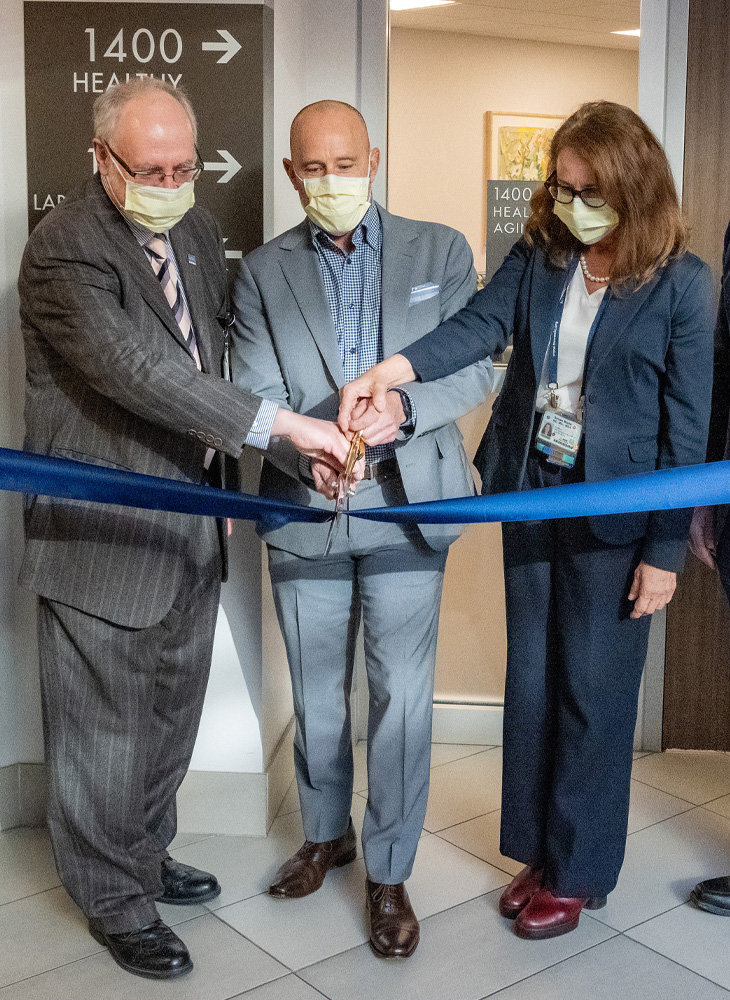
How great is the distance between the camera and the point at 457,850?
275 cm

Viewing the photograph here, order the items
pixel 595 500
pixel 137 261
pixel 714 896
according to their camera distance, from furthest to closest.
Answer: pixel 714 896 < pixel 137 261 < pixel 595 500

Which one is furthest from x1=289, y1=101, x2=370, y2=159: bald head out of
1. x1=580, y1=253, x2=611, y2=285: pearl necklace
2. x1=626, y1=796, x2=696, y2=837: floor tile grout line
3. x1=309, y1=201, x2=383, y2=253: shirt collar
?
x1=626, y1=796, x2=696, y2=837: floor tile grout line

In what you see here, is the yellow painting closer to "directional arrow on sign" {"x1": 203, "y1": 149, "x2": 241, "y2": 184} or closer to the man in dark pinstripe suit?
"directional arrow on sign" {"x1": 203, "y1": 149, "x2": 241, "y2": 184}

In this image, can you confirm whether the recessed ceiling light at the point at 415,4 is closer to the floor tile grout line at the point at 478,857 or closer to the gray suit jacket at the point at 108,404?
the gray suit jacket at the point at 108,404

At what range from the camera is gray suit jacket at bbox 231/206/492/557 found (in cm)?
226

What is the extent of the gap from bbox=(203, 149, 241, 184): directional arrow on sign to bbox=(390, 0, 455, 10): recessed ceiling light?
2.99 ft

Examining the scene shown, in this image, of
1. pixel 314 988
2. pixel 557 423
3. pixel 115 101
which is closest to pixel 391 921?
pixel 314 988

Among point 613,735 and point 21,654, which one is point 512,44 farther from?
point 21,654

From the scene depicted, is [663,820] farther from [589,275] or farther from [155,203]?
[155,203]

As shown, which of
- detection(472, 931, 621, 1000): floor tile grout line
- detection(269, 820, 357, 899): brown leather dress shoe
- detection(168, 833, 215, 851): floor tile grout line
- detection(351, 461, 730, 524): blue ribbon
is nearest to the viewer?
detection(351, 461, 730, 524): blue ribbon

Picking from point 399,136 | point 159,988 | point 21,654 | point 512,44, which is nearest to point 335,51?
point 399,136

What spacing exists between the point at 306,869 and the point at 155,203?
5.08ft

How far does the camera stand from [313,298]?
2.28 meters

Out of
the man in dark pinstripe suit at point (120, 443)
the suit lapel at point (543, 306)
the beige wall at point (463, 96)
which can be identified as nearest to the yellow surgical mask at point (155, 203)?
the man in dark pinstripe suit at point (120, 443)
